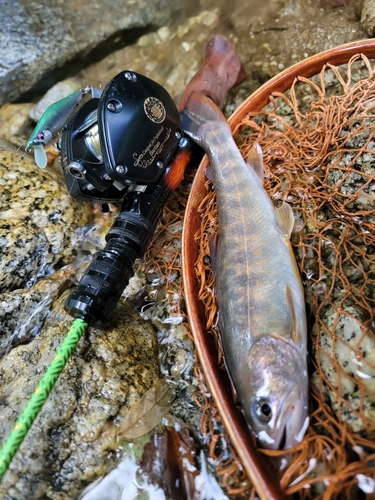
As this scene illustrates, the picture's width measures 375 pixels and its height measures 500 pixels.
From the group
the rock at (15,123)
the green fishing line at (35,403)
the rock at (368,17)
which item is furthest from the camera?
the rock at (15,123)

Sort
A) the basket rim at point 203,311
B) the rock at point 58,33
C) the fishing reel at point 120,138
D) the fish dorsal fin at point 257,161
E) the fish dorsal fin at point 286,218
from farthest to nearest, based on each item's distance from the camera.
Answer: the rock at point 58,33 < the fish dorsal fin at point 257,161 < the fish dorsal fin at point 286,218 < the fishing reel at point 120,138 < the basket rim at point 203,311

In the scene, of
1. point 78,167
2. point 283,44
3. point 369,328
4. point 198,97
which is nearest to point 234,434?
point 369,328

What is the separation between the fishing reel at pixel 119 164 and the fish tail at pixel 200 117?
25cm

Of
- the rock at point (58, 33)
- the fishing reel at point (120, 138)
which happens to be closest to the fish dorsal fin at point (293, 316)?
the fishing reel at point (120, 138)

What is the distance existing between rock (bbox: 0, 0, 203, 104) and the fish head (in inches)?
131

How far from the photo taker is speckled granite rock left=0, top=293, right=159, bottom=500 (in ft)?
6.63

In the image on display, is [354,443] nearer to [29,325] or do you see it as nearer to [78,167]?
[78,167]

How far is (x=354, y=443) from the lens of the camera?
1.77 m

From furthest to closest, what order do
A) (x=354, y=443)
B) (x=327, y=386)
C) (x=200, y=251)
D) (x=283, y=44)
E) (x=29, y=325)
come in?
(x=283, y=44) < (x=29, y=325) < (x=200, y=251) < (x=327, y=386) < (x=354, y=443)

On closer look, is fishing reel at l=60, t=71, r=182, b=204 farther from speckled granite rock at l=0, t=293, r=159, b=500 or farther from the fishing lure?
speckled granite rock at l=0, t=293, r=159, b=500

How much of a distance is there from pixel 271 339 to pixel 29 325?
1542 millimetres

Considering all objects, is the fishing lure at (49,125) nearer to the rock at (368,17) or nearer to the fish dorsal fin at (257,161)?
the fish dorsal fin at (257,161)

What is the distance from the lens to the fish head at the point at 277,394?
1.84 m

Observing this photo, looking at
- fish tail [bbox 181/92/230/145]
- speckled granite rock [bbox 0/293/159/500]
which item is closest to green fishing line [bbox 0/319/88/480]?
speckled granite rock [bbox 0/293/159/500]
